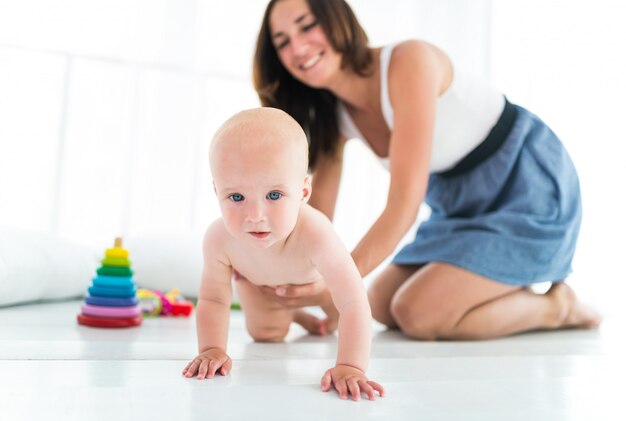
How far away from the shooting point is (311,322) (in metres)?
1.65

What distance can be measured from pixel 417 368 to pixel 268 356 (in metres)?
0.28

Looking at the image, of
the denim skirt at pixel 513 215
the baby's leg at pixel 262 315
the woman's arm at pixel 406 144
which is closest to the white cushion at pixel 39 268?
the baby's leg at pixel 262 315

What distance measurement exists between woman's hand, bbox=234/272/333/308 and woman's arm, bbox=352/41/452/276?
5.3 inches

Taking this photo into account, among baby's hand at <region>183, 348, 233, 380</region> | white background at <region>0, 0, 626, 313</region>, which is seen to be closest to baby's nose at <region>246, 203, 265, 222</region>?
baby's hand at <region>183, 348, 233, 380</region>

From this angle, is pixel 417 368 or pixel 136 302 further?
pixel 136 302

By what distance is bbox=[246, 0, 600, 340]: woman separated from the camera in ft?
5.57

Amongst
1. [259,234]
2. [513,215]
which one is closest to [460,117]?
[513,215]

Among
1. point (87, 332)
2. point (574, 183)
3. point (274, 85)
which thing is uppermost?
point (274, 85)

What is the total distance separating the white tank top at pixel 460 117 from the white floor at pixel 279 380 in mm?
569

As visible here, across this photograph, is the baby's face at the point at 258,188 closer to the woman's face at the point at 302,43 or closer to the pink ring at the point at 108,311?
the pink ring at the point at 108,311

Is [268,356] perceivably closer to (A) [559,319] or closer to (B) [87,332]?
(B) [87,332]

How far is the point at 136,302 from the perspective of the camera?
164 cm

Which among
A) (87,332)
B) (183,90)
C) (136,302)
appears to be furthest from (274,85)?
(183,90)

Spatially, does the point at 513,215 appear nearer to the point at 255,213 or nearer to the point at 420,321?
the point at 420,321
